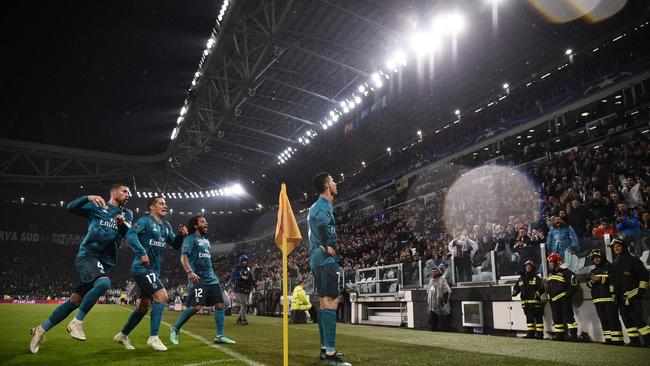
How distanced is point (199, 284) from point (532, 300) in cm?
659

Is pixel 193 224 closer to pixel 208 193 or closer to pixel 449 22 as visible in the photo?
pixel 449 22

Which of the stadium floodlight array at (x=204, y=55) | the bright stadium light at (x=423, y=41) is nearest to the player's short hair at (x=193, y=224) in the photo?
the stadium floodlight array at (x=204, y=55)

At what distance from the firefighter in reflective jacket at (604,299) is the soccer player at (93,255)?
25.8 ft

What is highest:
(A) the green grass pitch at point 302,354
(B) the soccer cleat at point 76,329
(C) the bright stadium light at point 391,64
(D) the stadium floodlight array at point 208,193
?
(C) the bright stadium light at point 391,64

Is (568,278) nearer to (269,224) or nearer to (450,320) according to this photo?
(450,320)

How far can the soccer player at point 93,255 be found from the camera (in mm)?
5805

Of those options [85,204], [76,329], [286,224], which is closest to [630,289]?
[286,224]

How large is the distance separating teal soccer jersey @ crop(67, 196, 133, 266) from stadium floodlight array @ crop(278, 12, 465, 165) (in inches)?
552

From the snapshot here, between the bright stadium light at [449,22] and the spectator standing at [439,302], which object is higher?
the bright stadium light at [449,22]

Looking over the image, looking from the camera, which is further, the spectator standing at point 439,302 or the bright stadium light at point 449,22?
the bright stadium light at point 449,22

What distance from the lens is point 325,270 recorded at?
5074mm

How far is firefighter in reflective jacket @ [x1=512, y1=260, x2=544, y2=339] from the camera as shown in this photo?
921cm

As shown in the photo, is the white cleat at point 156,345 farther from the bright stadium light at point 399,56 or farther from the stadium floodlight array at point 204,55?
the bright stadium light at point 399,56

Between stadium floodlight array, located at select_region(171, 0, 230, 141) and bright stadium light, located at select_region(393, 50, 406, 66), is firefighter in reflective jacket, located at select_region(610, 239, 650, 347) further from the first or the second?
stadium floodlight array, located at select_region(171, 0, 230, 141)
